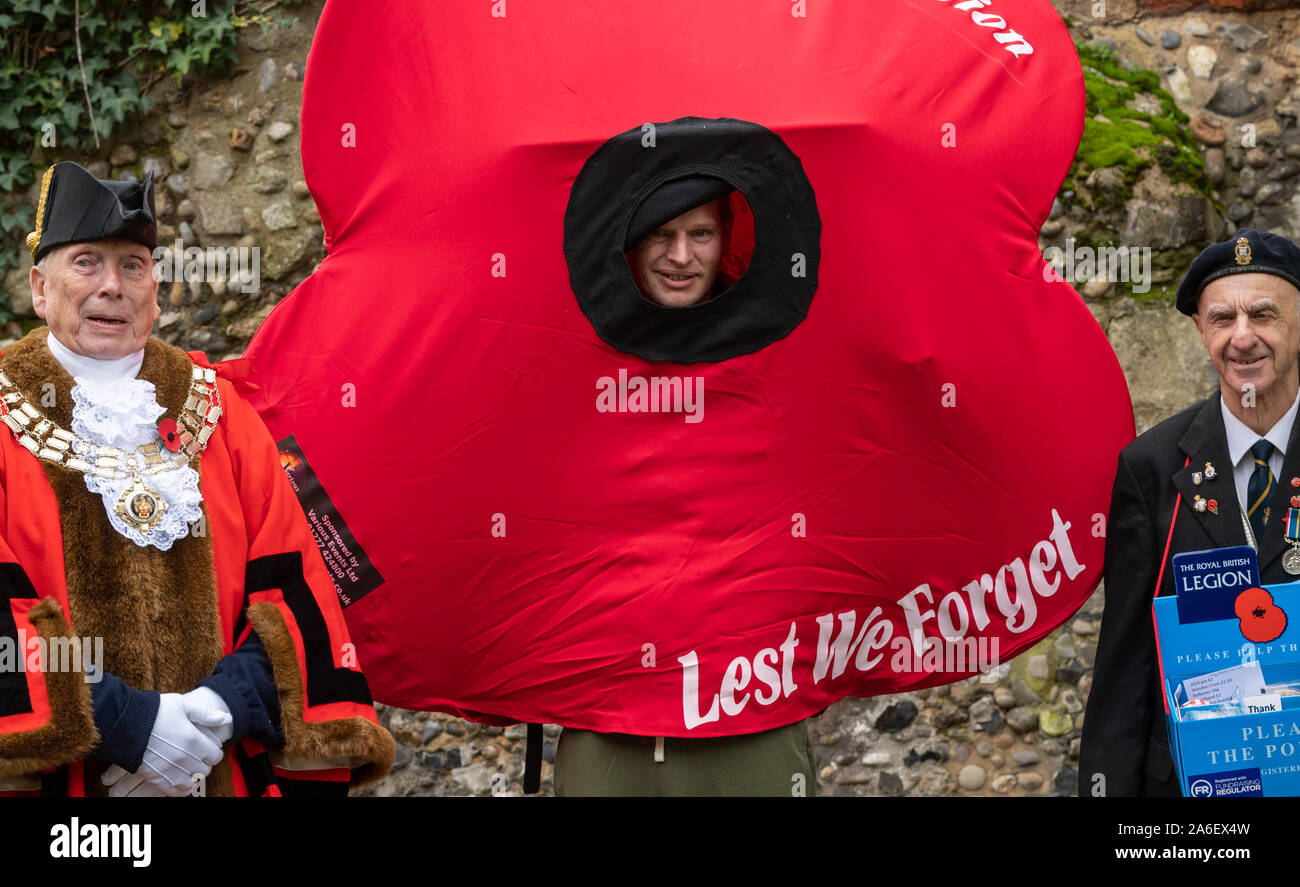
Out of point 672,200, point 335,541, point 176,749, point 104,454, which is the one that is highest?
point 672,200

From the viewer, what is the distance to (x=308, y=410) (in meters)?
3.20

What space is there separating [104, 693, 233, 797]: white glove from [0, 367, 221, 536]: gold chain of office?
1.13 ft

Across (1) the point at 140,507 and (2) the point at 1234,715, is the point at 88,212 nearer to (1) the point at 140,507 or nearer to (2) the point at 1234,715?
(1) the point at 140,507

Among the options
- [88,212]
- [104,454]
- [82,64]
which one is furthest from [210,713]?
[82,64]

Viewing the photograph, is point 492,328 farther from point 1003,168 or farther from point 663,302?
point 1003,168

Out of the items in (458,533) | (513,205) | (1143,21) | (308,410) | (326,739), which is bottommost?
(326,739)

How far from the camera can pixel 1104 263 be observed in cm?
493

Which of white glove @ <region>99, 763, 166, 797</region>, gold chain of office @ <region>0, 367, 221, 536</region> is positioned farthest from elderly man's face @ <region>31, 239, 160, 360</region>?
white glove @ <region>99, 763, 166, 797</region>

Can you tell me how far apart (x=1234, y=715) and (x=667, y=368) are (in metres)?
1.34

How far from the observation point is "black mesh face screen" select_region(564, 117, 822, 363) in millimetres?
3074

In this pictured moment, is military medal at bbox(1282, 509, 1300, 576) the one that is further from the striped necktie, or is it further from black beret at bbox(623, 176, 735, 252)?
black beret at bbox(623, 176, 735, 252)

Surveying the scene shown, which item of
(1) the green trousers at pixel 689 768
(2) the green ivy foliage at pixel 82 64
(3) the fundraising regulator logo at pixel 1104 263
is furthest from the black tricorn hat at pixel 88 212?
(3) the fundraising regulator logo at pixel 1104 263
